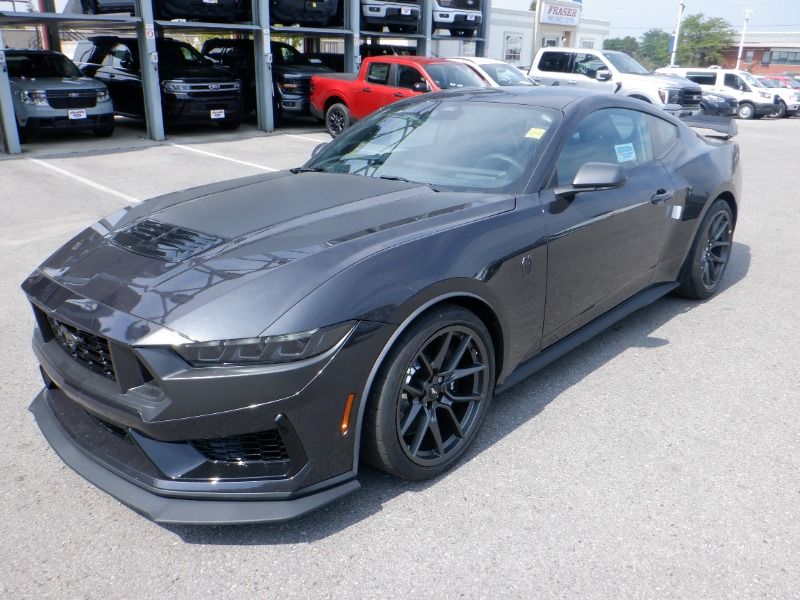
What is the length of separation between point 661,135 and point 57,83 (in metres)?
10.7

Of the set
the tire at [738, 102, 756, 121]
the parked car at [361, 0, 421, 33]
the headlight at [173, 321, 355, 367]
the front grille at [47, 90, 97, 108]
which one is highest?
the parked car at [361, 0, 421, 33]

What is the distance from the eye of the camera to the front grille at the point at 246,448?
232 cm

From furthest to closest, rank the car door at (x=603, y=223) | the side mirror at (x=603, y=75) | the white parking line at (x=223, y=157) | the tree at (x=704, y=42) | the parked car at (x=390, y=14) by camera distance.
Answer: the tree at (x=704, y=42)
the side mirror at (x=603, y=75)
the parked car at (x=390, y=14)
the white parking line at (x=223, y=157)
the car door at (x=603, y=223)

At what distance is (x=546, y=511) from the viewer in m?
2.63

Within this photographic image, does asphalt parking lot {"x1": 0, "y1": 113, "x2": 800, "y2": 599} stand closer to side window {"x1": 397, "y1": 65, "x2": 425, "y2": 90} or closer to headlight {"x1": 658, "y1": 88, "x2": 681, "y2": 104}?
side window {"x1": 397, "y1": 65, "x2": 425, "y2": 90}

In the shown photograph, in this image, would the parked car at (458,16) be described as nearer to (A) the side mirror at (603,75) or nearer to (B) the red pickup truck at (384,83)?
(A) the side mirror at (603,75)

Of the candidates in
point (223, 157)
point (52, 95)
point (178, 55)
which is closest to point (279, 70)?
point (178, 55)

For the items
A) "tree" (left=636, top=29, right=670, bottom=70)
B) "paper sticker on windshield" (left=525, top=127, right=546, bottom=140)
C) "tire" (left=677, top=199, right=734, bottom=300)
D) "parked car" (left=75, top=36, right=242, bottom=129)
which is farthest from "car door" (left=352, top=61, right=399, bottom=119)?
"tree" (left=636, top=29, right=670, bottom=70)

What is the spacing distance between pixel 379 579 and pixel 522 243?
5.13ft

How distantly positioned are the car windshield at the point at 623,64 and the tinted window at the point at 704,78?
20.6ft

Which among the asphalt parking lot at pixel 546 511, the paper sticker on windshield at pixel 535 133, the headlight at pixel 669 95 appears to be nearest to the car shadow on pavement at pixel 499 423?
the asphalt parking lot at pixel 546 511

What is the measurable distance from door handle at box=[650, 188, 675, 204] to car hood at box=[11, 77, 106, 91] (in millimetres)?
10723

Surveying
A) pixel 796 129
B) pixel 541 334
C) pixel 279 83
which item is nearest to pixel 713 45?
pixel 796 129

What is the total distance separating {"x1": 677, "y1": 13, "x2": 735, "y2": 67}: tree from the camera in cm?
6838
